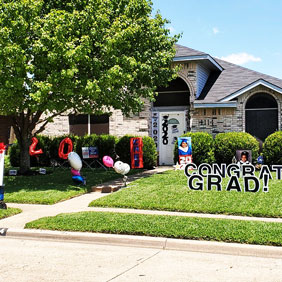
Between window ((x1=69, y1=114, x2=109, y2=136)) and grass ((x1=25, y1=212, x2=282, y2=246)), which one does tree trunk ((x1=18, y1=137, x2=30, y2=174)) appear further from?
grass ((x1=25, y1=212, x2=282, y2=246))

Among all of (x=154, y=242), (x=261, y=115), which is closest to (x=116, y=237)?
(x=154, y=242)

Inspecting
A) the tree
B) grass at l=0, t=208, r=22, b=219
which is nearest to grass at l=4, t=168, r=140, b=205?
grass at l=0, t=208, r=22, b=219

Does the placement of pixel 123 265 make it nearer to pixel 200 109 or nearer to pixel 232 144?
pixel 232 144

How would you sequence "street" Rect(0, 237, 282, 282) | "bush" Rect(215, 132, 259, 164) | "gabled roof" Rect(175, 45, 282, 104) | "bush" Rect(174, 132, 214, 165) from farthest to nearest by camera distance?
"gabled roof" Rect(175, 45, 282, 104) < "bush" Rect(174, 132, 214, 165) < "bush" Rect(215, 132, 259, 164) < "street" Rect(0, 237, 282, 282)

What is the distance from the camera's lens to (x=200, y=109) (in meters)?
18.0

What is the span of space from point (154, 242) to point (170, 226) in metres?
0.70

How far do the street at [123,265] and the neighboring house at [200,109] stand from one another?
465 inches

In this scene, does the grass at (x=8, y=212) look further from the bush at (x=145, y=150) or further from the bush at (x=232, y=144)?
the bush at (x=232, y=144)

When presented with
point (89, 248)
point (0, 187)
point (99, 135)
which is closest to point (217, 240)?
point (89, 248)

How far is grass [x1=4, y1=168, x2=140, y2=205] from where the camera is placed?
11.0m

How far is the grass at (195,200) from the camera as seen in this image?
9.04 m

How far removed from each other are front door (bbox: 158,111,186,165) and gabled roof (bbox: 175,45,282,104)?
1.45 m

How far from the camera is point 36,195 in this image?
11367 mm

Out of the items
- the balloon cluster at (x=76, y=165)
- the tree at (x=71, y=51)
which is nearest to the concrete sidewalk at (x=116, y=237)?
the balloon cluster at (x=76, y=165)
